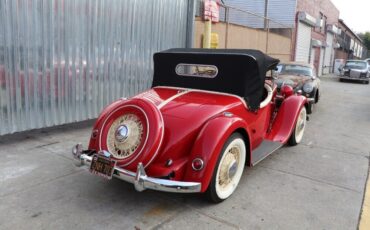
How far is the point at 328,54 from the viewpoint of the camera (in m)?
33.0

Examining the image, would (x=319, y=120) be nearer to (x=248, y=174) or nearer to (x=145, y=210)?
(x=248, y=174)

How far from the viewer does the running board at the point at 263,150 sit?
4174 mm

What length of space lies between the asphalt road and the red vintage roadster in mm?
307

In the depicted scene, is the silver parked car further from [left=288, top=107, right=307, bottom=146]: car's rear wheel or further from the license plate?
the license plate

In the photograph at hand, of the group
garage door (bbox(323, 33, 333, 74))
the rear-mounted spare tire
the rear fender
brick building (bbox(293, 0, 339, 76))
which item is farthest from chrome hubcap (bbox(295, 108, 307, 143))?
garage door (bbox(323, 33, 333, 74))

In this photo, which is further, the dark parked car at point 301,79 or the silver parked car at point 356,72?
the silver parked car at point 356,72

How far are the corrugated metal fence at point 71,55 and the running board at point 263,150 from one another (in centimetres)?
346

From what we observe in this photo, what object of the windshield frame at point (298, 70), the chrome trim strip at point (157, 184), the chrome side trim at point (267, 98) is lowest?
the chrome trim strip at point (157, 184)

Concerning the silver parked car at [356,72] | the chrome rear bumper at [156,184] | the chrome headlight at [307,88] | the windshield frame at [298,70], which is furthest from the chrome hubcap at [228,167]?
the silver parked car at [356,72]

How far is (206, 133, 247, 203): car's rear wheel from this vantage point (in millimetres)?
3398

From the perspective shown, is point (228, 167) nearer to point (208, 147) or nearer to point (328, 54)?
point (208, 147)

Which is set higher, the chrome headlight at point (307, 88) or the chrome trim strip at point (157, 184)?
the chrome headlight at point (307, 88)

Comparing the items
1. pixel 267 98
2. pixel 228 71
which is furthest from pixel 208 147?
pixel 267 98

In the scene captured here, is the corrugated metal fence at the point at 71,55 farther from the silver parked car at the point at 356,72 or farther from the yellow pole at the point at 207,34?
the silver parked car at the point at 356,72
